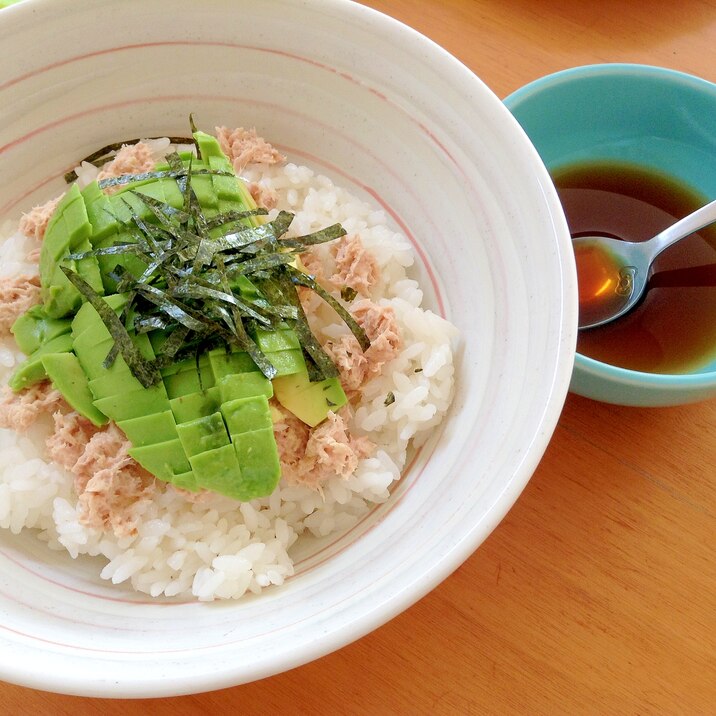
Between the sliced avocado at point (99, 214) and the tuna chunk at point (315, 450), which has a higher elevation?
the sliced avocado at point (99, 214)

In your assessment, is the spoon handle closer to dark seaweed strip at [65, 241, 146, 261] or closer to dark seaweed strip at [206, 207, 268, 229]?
dark seaweed strip at [206, 207, 268, 229]

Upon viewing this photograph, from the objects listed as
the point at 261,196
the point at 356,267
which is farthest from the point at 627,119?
the point at 261,196

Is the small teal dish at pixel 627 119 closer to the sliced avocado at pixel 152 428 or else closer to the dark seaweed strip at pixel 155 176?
the dark seaweed strip at pixel 155 176

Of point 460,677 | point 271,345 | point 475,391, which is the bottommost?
point 460,677

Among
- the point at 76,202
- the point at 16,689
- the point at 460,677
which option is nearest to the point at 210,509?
the point at 16,689

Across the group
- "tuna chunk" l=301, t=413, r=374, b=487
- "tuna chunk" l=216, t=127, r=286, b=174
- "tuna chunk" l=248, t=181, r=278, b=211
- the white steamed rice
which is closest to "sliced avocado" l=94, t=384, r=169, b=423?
the white steamed rice

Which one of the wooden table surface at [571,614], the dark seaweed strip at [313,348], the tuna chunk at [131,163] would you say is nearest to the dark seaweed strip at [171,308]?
the dark seaweed strip at [313,348]

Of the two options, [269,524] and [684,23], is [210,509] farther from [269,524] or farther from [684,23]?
[684,23]
